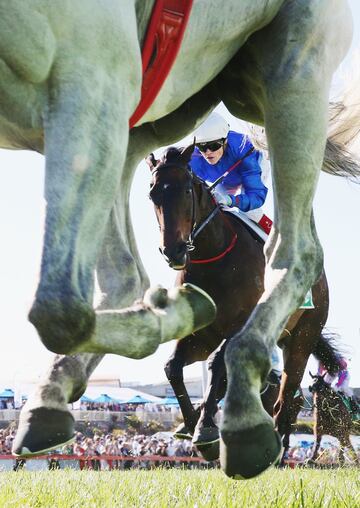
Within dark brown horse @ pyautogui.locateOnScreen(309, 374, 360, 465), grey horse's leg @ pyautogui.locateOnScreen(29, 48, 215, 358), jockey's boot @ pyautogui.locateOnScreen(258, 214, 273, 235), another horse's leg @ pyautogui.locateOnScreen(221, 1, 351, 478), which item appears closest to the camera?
grey horse's leg @ pyautogui.locateOnScreen(29, 48, 215, 358)

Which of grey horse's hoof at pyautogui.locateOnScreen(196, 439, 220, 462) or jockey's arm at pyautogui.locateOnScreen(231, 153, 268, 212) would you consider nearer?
grey horse's hoof at pyautogui.locateOnScreen(196, 439, 220, 462)

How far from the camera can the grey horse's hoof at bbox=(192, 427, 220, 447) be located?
5707 mm

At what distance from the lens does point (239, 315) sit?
7.05 metres

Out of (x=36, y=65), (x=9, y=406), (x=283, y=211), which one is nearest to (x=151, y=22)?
(x=36, y=65)

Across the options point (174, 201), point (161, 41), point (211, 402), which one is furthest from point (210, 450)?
point (161, 41)

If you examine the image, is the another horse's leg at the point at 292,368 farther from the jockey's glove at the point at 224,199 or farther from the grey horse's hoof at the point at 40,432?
the grey horse's hoof at the point at 40,432

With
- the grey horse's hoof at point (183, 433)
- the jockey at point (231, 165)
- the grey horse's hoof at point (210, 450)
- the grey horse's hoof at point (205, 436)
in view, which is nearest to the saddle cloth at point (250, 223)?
the jockey at point (231, 165)

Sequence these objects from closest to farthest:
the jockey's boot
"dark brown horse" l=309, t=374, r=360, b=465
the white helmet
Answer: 1. the white helmet
2. the jockey's boot
3. "dark brown horse" l=309, t=374, r=360, b=465

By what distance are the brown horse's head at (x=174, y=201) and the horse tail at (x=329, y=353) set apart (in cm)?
350

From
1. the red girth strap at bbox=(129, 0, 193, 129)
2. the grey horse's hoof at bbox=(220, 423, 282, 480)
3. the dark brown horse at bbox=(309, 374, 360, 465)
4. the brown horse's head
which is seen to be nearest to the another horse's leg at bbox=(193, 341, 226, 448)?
the brown horse's head

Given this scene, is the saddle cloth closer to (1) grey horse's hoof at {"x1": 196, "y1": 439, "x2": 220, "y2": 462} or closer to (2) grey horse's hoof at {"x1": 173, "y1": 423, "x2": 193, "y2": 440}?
(2) grey horse's hoof at {"x1": 173, "y1": 423, "x2": 193, "y2": 440}

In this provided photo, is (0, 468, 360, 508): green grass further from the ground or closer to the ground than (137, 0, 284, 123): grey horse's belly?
closer to the ground

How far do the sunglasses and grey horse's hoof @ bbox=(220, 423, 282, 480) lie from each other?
459cm

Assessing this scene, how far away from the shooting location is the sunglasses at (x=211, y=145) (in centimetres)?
730
